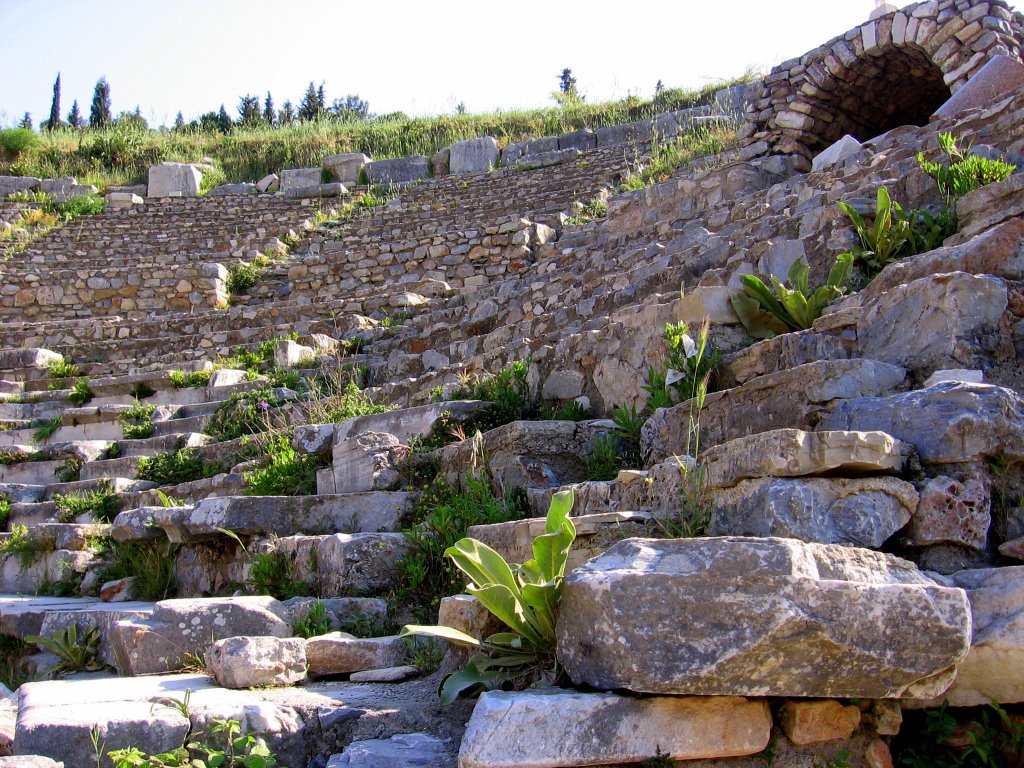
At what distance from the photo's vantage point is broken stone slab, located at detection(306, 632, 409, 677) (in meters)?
3.62

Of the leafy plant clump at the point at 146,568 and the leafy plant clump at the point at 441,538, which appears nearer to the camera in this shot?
the leafy plant clump at the point at 441,538

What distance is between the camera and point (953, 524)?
293 centimetres

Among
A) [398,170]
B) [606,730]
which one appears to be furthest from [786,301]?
[398,170]

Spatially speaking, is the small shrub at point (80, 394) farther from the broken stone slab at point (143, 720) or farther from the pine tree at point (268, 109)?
the pine tree at point (268, 109)

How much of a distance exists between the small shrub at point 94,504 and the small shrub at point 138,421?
1.67 meters

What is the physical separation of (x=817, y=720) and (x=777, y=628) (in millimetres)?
378

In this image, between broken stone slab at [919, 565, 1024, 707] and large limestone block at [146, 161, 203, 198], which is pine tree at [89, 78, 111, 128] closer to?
large limestone block at [146, 161, 203, 198]

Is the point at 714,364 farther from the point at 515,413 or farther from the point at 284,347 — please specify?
the point at 284,347

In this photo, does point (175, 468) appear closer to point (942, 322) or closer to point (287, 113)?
point (942, 322)

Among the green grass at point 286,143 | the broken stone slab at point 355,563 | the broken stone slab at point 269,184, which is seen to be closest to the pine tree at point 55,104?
the green grass at point 286,143

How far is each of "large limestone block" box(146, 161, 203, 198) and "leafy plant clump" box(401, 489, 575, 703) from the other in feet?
56.8

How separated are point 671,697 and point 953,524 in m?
1.06

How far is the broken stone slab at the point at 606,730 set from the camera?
2.47 m

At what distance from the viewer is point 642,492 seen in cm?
371
